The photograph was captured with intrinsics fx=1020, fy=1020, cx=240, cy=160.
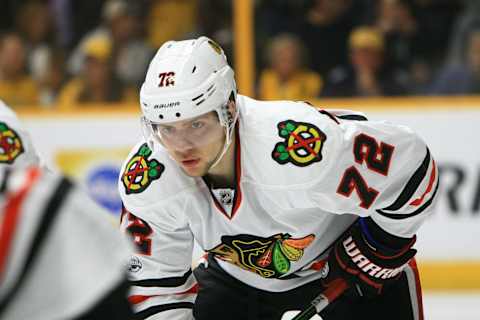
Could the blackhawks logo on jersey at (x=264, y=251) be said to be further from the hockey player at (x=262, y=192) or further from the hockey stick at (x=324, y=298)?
the hockey stick at (x=324, y=298)

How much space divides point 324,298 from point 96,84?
9.03 feet

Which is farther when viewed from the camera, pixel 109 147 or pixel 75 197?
pixel 109 147

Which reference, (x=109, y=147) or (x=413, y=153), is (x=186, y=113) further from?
(x=109, y=147)

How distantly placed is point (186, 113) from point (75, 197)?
1.32 m

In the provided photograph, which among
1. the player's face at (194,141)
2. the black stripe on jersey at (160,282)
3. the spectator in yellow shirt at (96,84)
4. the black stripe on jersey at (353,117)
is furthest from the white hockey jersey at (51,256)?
the spectator in yellow shirt at (96,84)

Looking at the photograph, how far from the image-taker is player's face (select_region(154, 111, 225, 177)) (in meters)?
2.38

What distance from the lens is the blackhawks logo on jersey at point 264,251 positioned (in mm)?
2596

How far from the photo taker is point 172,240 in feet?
8.39

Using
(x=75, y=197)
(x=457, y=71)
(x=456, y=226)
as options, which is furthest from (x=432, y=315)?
(x=75, y=197)

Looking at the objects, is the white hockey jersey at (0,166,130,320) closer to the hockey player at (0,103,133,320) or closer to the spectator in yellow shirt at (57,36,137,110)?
the hockey player at (0,103,133,320)

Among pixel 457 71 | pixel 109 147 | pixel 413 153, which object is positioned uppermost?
pixel 413 153

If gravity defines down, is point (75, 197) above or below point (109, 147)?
above

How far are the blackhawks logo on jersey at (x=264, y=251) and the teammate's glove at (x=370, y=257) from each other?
10 cm

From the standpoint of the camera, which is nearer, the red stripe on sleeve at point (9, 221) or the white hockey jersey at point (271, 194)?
the red stripe on sleeve at point (9, 221)
